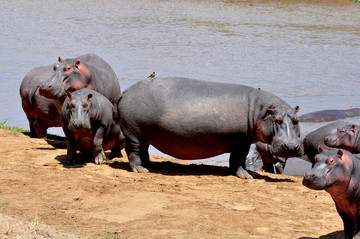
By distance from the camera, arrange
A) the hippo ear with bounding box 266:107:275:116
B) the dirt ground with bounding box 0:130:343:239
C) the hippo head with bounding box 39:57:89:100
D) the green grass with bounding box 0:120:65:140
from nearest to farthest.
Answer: the dirt ground with bounding box 0:130:343:239, the hippo ear with bounding box 266:107:275:116, the hippo head with bounding box 39:57:89:100, the green grass with bounding box 0:120:65:140

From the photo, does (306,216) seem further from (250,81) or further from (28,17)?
(28,17)

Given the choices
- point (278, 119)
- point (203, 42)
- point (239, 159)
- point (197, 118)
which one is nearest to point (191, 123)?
point (197, 118)

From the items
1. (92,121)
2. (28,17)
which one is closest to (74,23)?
(28,17)

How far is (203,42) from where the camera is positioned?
71.7ft

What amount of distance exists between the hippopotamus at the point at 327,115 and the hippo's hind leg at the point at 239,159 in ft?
16.4

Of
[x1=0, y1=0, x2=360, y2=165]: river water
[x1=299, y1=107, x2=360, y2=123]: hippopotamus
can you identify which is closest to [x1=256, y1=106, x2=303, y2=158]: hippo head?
[x1=0, y1=0, x2=360, y2=165]: river water

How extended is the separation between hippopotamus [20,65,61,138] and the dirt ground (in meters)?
1.70

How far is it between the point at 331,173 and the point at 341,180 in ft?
→ 0.38

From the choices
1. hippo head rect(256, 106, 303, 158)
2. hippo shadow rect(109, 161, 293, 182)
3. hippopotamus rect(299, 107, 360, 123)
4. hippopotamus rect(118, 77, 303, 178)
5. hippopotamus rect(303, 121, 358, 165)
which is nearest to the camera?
hippo head rect(256, 106, 303, 158)

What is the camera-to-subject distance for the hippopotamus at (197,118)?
297 inches

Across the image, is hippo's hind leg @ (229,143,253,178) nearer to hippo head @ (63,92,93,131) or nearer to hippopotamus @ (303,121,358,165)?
hippopotamus @ (303,121,358,165)

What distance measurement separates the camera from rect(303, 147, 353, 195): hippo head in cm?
486

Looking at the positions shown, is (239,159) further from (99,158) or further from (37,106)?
(37,106)

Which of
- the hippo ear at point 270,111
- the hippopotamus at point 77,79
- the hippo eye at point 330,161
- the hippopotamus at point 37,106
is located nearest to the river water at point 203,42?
the hippopotamus at point 37,106
